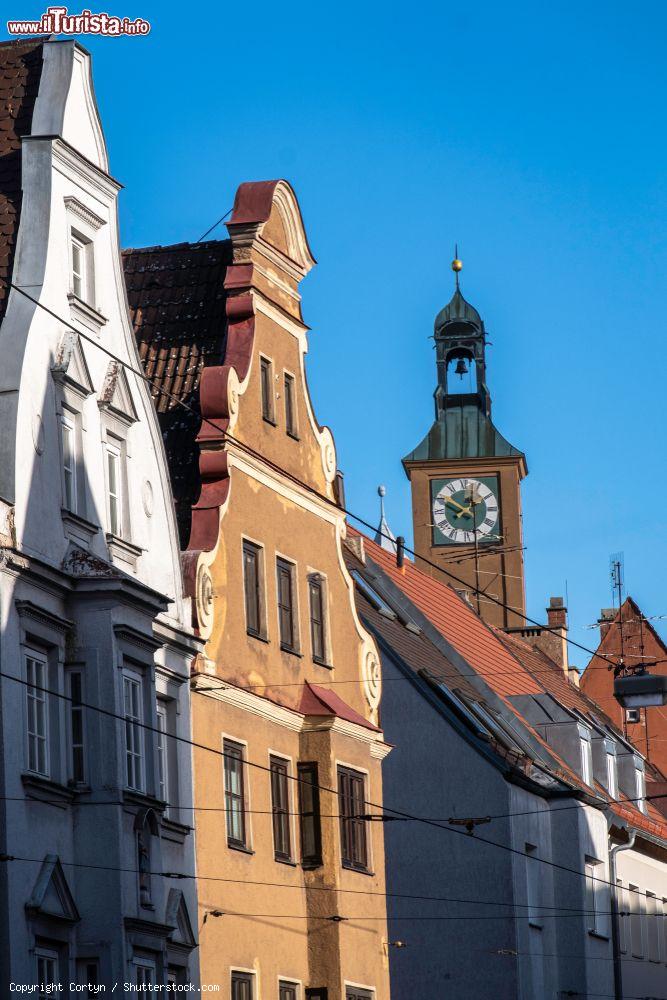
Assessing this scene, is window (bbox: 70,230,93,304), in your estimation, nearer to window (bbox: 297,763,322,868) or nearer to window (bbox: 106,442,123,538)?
window (bbox: 106,442,123,538)

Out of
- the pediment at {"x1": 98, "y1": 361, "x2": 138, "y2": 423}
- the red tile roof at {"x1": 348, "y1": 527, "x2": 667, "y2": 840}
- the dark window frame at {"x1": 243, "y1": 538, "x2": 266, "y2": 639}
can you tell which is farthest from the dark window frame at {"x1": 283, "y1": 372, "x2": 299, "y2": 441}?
the red tile roof at {"x1": 348, "y1": 527, "x2": 667, "y2": 840}

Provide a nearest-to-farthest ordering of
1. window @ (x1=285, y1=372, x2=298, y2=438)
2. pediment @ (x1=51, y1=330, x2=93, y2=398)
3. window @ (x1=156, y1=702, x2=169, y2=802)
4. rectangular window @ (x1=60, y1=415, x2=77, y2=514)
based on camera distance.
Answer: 1. rectangular window @ (x1=60, y1=415, x2=77, y2=514)
2. pediment @ (x1=51, y1=330, x2=93, y2=398)
3. window @ (x1=156, y1=702, x2=169, y2=802)
4. window @ (x1=285, y1=372, x2=298, y2=438)

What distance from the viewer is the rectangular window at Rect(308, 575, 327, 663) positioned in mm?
34219

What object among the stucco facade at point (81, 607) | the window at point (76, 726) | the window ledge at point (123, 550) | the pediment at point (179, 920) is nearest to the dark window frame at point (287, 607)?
the stucco facade at point (81, 607)

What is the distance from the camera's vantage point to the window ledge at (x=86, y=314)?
28.1 metres

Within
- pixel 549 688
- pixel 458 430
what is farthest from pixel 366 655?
pixel 458 430

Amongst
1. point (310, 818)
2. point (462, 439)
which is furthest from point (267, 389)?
point (462, 439)

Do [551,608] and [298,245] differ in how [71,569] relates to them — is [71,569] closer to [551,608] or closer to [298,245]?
[298,245]

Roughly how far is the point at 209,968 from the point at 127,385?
746cm

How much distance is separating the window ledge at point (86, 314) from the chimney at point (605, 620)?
42366 millimetres

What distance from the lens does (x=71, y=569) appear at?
26.3 meters

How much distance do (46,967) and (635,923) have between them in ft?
85.6

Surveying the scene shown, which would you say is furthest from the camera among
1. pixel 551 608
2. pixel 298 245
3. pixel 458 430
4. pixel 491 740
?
pixel 458 430

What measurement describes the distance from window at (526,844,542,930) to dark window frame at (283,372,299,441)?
11.4 metres
